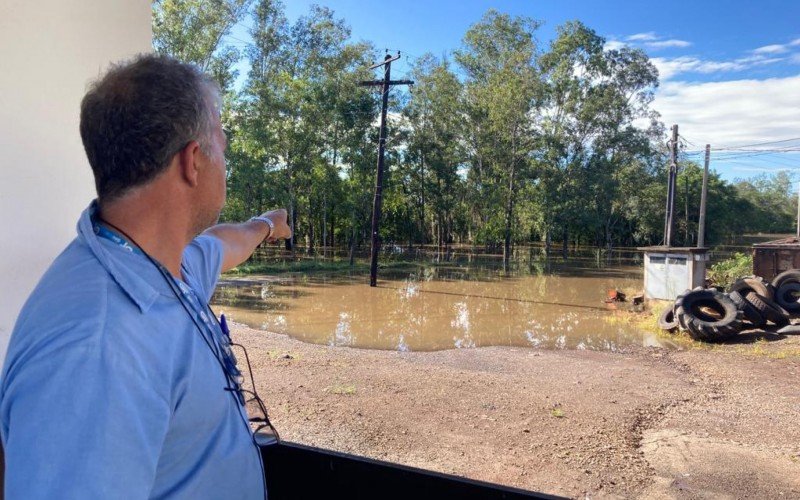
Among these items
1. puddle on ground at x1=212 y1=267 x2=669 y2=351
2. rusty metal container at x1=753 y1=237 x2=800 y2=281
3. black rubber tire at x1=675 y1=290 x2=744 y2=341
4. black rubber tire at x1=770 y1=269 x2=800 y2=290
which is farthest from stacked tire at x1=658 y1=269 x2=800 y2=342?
rusty metal container at x1=753 y1=237 x2=800 y2=281

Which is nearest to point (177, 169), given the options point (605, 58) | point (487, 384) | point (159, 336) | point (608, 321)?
point (159, 336)

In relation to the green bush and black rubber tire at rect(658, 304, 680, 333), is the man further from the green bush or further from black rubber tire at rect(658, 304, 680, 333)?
the green bush

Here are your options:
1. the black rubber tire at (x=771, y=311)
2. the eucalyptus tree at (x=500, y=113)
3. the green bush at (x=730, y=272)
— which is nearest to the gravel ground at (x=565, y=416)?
the black rubber tire at (x=771, y=311)

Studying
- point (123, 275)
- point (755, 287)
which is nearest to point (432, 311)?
point (755, 287)

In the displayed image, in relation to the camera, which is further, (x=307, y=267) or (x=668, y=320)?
(x=307, y=267)

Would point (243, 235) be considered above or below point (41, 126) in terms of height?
below

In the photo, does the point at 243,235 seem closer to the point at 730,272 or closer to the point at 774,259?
the point at 774,259

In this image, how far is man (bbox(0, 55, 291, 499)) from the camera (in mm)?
582

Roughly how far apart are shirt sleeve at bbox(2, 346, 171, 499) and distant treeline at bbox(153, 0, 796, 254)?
18372mm

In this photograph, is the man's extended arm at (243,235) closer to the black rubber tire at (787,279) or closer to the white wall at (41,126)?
the white wall at (41,126)

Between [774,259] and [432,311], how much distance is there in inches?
343

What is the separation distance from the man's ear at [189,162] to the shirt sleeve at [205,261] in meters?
0.44

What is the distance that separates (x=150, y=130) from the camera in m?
0.80

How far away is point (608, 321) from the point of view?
11.0 meters
